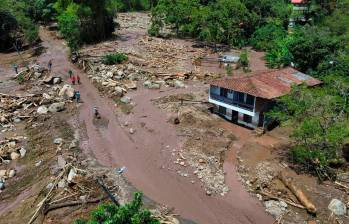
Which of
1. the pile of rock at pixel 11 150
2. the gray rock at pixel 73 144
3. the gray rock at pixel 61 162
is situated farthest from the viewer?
the gray rock at pixel 73 144

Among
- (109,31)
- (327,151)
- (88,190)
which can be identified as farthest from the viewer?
(109,31)

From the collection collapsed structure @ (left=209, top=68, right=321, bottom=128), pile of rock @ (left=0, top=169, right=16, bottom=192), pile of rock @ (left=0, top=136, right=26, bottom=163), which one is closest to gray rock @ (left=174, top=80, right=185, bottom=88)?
collapsed structure @ (left=209, top=68, right=321, bottom=128)

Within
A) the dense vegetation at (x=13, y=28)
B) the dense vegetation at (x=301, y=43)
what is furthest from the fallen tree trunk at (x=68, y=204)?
the dense vegetation at (x=13, y=28)

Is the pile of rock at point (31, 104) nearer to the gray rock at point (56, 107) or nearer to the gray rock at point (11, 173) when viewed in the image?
the gray rock at point (56, 107)

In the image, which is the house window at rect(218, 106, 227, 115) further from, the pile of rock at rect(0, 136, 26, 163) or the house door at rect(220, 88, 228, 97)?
the pile of rock at rect(0, 136, 26, 163)

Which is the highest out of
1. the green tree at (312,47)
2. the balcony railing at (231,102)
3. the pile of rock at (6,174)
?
the green tree at (312,47)

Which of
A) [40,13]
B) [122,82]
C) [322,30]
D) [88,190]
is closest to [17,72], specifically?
[122,82]

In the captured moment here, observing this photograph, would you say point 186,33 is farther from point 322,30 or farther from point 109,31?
point 322,30
